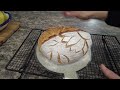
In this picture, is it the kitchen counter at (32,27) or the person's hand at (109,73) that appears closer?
the person's hand at (109,73)

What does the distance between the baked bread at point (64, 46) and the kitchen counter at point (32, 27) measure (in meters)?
0.10

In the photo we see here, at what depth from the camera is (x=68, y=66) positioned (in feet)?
2.35

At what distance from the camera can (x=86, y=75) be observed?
669mm

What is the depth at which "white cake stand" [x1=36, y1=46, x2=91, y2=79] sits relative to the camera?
677 mm

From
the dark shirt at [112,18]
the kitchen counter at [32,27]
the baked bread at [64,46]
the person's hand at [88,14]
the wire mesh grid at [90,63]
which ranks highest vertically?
the person's hand at [88,14]

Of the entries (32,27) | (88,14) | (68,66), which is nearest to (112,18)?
(88,14)

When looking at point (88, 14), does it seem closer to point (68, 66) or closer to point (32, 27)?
point (68, 66)

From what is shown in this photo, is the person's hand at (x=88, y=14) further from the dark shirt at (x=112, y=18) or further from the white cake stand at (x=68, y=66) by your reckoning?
the white cake stand at (x=68, y=66)

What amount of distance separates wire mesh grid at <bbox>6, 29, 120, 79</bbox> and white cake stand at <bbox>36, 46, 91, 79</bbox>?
0.04 feet

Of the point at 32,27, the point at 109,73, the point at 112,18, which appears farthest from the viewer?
the point at 32,27

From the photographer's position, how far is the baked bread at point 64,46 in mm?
699

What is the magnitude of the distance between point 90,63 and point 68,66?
90 mm

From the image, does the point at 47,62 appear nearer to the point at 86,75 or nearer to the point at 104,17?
the point at 86,75

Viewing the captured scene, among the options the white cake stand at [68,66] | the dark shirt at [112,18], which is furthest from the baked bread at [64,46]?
the dark shirt at [112,18]
